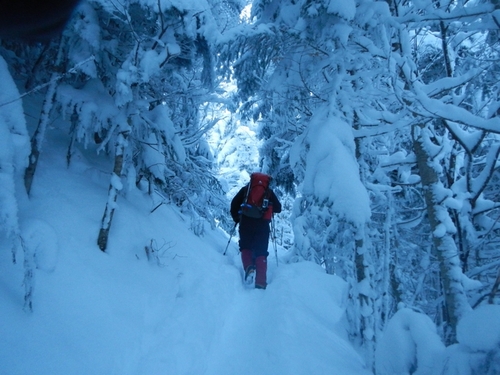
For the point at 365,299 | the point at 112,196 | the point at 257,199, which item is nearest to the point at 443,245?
the point at 365,299

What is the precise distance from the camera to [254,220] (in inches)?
263

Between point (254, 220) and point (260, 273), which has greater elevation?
point (254, 220)

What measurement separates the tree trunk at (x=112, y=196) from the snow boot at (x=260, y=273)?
124 inches

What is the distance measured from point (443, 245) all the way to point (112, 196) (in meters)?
4.41

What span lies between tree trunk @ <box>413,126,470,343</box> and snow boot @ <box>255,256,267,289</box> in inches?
123

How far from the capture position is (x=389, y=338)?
8.76 ft

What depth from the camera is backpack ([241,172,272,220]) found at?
21.9 feet

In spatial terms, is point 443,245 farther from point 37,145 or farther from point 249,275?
point 37,145

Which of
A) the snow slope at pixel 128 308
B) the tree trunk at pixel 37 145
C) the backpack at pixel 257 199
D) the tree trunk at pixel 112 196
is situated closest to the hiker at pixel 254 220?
the backpack at pixel 257 199

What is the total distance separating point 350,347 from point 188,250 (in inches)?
133

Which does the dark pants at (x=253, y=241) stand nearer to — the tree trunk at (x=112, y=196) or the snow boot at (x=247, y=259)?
the snow boot at (x=247, y=259)

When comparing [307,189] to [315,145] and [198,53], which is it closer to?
[315,145]

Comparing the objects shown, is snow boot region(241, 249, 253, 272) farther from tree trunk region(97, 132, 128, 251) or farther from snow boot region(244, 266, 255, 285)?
tree trunk region(97, 132, 128, 251)

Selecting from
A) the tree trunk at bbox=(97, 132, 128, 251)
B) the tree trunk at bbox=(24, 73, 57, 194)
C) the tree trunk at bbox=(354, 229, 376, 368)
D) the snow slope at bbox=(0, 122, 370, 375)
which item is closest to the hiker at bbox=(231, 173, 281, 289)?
the snow slope at bbox=(0, 122, 370, 375)
